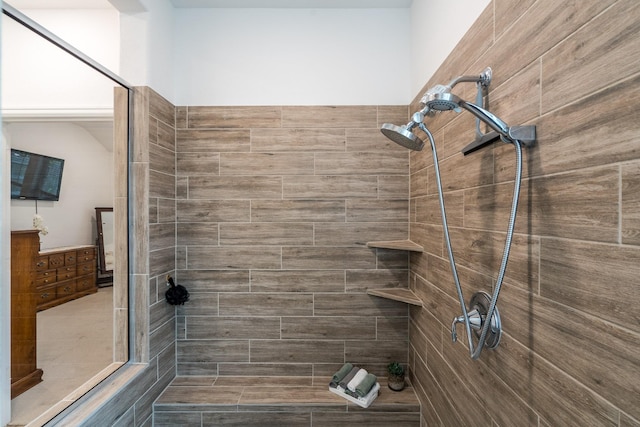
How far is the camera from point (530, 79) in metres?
0.73

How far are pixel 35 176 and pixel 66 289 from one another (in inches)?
18.5

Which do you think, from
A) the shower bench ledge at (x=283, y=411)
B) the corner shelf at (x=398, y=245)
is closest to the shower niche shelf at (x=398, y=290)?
the corner shelf at (x=398, y=245)

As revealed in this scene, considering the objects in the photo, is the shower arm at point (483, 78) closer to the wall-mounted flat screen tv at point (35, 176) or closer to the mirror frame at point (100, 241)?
the wall-mounted flat screen tv at point (35, 176)

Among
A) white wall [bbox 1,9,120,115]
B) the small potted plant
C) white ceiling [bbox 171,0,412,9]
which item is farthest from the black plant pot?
white ceiling [bbox 171,0,412,9]

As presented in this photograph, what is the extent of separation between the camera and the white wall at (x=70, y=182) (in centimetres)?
99

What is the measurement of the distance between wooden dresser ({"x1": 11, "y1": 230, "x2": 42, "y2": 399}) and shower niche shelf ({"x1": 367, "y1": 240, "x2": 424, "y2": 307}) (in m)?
1.53

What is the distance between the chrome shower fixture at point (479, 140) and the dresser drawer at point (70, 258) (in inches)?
52.6

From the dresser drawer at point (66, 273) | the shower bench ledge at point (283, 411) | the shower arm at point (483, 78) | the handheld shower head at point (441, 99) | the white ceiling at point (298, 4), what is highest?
the white ceiling at point (298, 4)

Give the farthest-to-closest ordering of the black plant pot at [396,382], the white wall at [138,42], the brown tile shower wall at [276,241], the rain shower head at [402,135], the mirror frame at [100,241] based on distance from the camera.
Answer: the brown tile shower wall at [276,241], the black plant pot at [396,382], the white wall at [138,42], the mirror frame at [100,241], the rain shower head at [402,135]

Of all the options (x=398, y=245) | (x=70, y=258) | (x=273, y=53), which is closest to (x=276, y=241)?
(x=398, y=245)

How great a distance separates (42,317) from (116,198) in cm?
60

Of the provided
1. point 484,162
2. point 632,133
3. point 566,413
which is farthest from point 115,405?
point 632,133

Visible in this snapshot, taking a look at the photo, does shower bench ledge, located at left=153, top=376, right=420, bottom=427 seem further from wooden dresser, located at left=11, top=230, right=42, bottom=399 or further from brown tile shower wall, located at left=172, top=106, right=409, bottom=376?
wooden dresser, located at left=11, top=230, right=42, bottom=399

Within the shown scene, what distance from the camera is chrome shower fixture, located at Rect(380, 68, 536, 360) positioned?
0.71 m
